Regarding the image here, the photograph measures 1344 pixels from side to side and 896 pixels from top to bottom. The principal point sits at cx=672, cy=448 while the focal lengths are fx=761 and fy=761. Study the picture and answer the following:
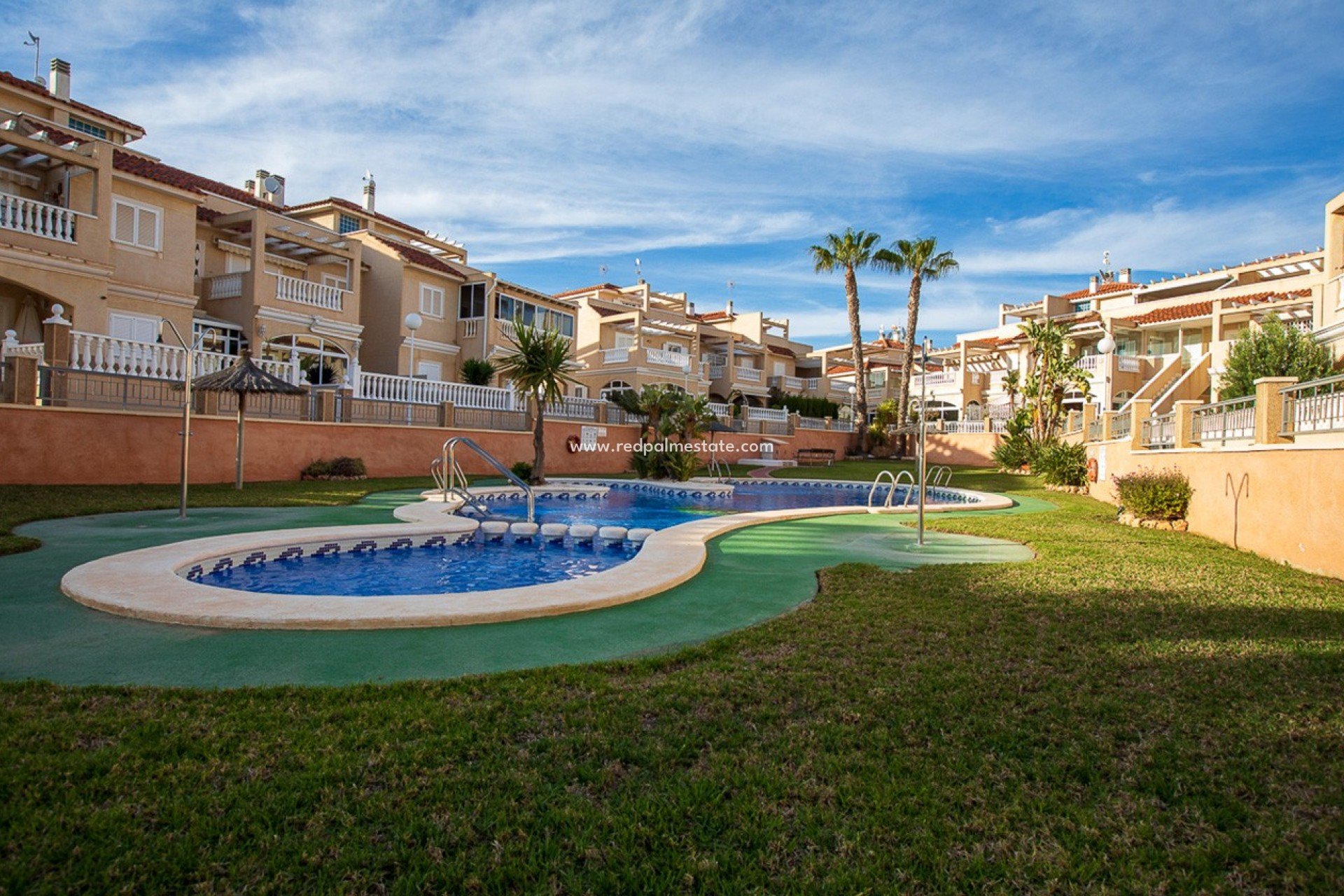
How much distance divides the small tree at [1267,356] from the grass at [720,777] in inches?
890

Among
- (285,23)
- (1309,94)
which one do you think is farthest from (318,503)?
(1309,94)

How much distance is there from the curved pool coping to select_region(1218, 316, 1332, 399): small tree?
22.8 meters

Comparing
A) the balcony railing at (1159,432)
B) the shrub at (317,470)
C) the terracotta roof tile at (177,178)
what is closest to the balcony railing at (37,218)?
the terracotta roof tile at (177,178)

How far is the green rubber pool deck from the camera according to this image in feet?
17.3

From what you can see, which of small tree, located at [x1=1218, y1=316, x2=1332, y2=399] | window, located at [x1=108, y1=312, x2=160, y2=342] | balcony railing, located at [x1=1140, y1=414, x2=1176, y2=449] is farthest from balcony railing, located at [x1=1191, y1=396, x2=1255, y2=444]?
window, located at [x1=108, y1=312, x2=160, y2=342]

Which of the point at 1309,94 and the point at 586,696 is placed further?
the point at 1309,94

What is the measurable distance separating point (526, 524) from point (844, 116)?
11.9 m

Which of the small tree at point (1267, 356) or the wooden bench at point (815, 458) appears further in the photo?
the wooden bench at point (815, 458)

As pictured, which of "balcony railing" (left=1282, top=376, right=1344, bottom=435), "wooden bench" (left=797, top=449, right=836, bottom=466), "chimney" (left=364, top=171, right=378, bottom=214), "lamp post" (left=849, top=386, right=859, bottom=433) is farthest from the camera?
"lamp post" (left=849, top=386, right=859, bottom=433)

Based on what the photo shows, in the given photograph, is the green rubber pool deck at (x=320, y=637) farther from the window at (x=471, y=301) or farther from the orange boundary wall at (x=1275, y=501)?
the window at (x=471, y=301)

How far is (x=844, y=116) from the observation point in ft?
57.8

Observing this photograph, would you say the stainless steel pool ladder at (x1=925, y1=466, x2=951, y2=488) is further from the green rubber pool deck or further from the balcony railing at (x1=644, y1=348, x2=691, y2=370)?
the green rubber pool deck

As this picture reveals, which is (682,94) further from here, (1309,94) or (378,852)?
(378,852)

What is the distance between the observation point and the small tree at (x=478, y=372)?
3030 centimetres
